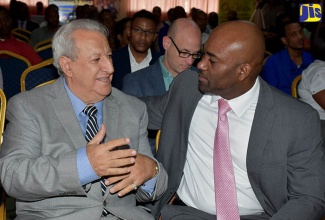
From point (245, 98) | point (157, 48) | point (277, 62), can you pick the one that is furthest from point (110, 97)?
point (157, 48)

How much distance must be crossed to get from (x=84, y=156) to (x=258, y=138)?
69cm

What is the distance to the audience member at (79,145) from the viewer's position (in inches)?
67.4

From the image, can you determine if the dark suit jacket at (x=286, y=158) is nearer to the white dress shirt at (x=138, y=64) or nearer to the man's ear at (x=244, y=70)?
the man's ear at (x=244, y=70)

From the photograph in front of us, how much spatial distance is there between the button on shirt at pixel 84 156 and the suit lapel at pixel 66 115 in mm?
39

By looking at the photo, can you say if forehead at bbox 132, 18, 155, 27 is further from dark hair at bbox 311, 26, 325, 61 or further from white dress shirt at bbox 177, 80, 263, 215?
white dress shirt at bbox 177, 80, 263, 215

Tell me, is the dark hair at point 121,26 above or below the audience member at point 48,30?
above

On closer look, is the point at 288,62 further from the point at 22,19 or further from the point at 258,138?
the point at 22,19

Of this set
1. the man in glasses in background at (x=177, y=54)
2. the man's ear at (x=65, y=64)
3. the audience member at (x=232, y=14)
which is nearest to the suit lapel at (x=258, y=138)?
the man's ear at (x=65, y=64)

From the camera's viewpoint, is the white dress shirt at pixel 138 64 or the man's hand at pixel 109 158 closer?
the man's hand at pixel 109 158

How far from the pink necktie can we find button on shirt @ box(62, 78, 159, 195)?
260mm

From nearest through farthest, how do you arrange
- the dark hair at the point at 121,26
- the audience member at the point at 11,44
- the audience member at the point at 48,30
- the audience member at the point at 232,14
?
the audience member at the point at 11,44 → the dark hair at the point at 121,26 → the audience member at the point at 48,30 → the audience member at the point at 232,14

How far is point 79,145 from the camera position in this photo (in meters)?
1.90

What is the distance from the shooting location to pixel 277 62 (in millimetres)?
4188

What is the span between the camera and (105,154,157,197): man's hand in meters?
1.78
